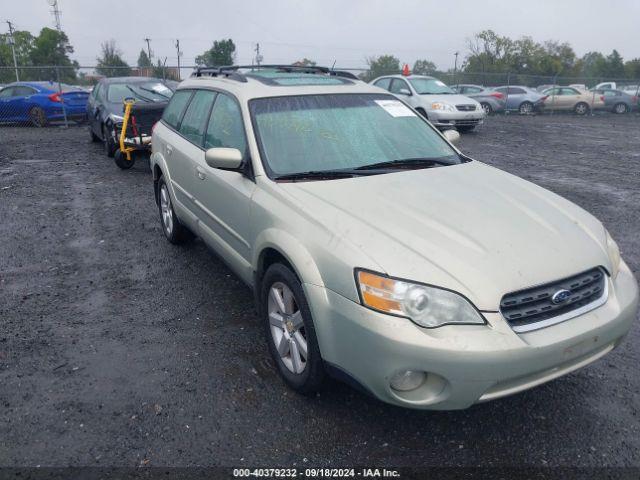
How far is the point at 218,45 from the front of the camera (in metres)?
77.5

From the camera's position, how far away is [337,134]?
376 centimetres

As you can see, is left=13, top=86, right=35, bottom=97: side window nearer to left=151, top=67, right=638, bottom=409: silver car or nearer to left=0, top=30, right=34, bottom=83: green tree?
left=151, top=67, right=638, bottom=409: silver car

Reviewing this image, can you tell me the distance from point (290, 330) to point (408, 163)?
1.46 m

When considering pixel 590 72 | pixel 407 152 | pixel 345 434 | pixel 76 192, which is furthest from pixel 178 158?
pixel 590 72

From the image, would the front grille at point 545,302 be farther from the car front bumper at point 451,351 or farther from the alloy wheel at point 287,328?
the alloy wheel at point 287,328

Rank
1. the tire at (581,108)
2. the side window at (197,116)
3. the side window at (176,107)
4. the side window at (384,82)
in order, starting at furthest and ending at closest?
the tire at (581,108)
the side window at (384,82)
the side window at (176,107)
the side window at (197,116)

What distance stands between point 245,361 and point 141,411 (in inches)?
28.8

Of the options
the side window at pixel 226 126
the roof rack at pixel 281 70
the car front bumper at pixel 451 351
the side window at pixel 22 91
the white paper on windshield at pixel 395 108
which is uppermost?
the roof rack at pixel 281 70

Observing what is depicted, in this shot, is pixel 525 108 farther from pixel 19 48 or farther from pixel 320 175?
pixel 19 48

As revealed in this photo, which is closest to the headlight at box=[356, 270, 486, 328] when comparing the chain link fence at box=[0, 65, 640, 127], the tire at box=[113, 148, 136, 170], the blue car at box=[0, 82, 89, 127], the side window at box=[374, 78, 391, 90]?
the tire at box=[113, 148, 136, 170]

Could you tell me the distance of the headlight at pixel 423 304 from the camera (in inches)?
94.7

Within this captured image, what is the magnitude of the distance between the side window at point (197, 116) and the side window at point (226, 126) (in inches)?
5.9

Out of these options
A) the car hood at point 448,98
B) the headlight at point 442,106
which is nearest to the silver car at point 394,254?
the headlight at point 442,106

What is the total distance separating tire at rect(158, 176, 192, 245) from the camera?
5.46 meters
